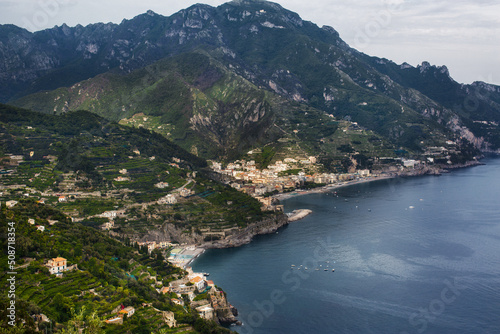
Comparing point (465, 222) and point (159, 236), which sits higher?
point (159, 236)

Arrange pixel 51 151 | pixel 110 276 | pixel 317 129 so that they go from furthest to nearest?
pixel 317 129, pixel 51 151, pixel 110 276

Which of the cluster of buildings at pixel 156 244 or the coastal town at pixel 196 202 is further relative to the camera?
the cluster of buildings at pixel 156 244

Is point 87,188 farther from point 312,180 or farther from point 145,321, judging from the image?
point 312,180

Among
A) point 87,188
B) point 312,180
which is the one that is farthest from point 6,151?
point 312,180

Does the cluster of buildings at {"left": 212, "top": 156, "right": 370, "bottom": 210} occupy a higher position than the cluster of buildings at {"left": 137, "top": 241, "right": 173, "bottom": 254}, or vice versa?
the cluster of buildings at {"left": 212, "top": 156, "right": 370, "bottom": 210}

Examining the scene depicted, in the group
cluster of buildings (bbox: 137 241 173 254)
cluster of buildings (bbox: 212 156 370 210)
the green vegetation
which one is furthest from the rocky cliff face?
cluster of buildings (bbox: 212 156 370 210)

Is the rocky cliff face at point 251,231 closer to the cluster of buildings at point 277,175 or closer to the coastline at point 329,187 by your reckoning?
the cluster of buildings at point 277,175

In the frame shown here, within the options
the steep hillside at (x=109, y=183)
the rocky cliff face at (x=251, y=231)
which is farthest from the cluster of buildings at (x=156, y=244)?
the rocky cliff face at (x=251, y=231)

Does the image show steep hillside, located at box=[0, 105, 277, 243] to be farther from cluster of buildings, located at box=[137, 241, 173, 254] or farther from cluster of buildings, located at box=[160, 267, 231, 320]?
cluster of buildings, located at box=[160, 267, 231, 320]
